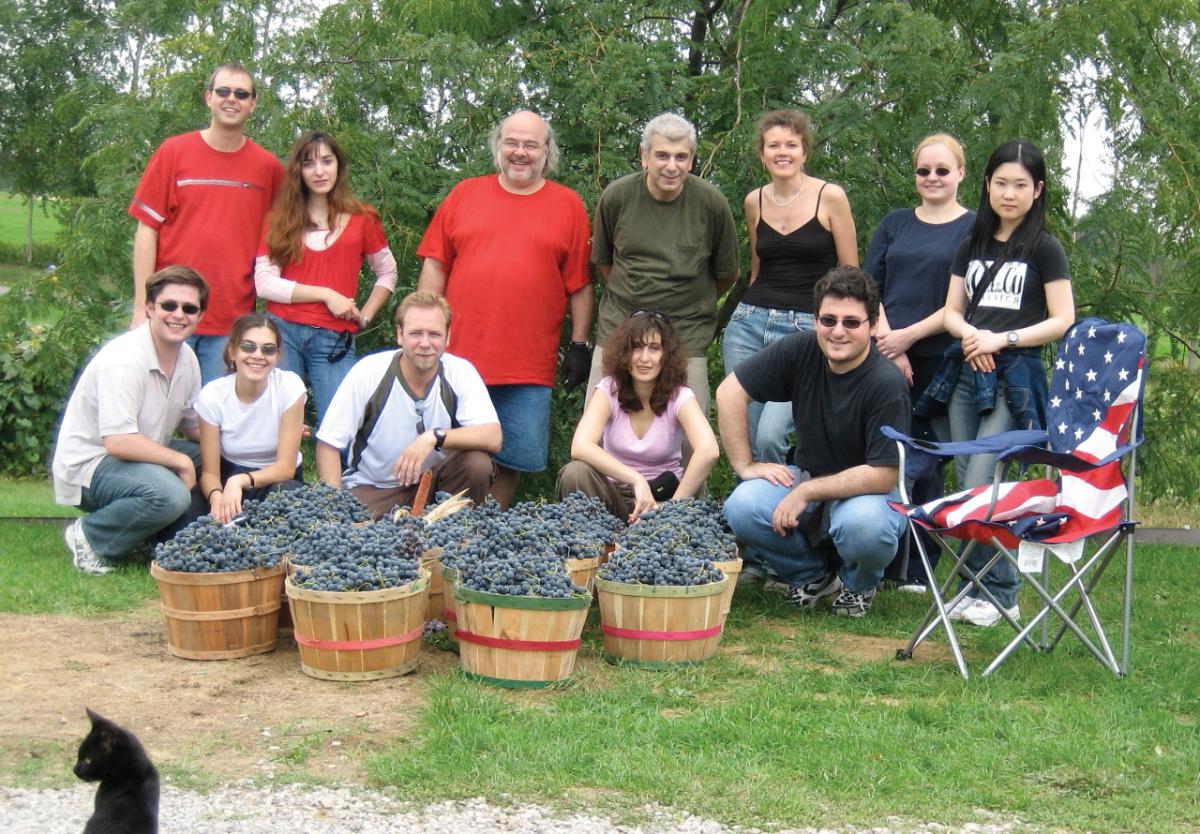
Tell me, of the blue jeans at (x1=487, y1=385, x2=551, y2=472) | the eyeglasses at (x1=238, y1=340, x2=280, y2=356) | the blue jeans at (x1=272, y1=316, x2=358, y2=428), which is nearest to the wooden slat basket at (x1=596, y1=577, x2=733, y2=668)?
the blue jeans at (x1=487, y1=385, x2=551, y2=472)

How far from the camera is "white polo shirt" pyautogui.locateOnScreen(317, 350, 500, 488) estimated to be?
18.3 feet

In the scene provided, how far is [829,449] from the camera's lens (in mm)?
5359

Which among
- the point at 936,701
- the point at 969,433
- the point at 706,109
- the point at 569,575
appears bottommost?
the point at 936,701

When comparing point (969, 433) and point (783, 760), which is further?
point (969, 433)

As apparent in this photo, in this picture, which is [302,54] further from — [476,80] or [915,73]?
[915,73]

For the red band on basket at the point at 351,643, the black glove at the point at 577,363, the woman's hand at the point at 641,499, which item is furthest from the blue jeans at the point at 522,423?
the red band on basket at the point at 351,643

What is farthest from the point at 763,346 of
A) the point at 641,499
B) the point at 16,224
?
the point at 16,224

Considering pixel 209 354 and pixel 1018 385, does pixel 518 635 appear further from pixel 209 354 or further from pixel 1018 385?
pixel 209 354

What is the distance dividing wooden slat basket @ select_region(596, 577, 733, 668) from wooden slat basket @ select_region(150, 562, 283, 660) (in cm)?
125

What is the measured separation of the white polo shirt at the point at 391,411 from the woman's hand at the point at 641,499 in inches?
28.4

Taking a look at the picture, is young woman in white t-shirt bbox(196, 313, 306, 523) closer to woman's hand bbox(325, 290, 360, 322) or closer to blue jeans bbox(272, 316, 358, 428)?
blue jeans bbox(272, 316, 358, 428)

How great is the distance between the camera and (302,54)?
6.87 m

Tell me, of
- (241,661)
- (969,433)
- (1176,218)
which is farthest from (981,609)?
(241,661)

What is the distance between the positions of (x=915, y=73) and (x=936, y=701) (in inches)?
139
